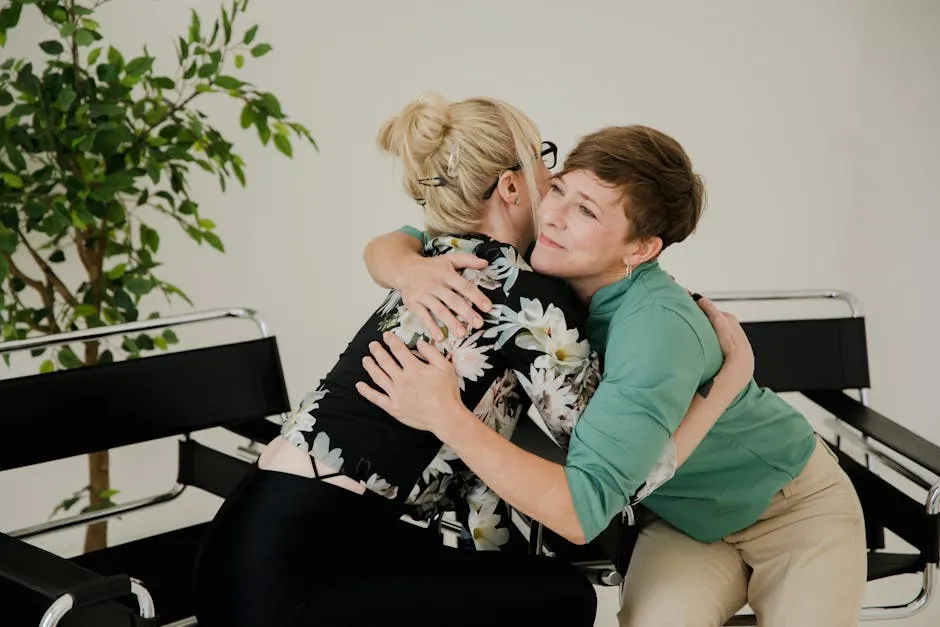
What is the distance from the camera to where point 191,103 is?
3189 mm

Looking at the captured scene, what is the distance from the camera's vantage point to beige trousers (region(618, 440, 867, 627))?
1765 millimetres

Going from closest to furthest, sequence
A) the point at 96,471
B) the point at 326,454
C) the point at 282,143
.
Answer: the point at 326,454 → the point at 282,143 → the point at 96,471

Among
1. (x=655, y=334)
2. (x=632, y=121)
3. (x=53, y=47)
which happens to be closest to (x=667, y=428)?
(x=655, y=334)

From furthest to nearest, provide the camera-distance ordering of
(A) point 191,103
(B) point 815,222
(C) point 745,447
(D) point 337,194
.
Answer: (B) point 815,222 < (D) point 337,194 < (A) point 191,103 < (C) point 745,447

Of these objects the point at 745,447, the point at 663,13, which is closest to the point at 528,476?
the point at 745,447

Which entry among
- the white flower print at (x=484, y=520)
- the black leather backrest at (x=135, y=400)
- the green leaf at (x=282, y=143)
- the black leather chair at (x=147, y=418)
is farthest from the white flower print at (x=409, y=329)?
the green leaf at (x=282, y=143)

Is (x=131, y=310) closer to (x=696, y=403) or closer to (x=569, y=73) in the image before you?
(x=696, y=403)

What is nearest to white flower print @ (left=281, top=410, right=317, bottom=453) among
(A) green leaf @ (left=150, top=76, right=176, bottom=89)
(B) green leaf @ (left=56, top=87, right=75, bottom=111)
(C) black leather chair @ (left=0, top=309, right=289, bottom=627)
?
Answer: (C) black leather chair @ (left=0, top=309, right=289, bottom=627)

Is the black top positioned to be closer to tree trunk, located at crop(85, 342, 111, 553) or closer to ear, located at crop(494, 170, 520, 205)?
ear, located at crop(494, 170, 520, 205)

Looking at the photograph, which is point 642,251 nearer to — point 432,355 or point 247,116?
point 432,355

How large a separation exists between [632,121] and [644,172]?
202cm

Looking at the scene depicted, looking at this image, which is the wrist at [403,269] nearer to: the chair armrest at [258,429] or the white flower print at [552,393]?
the white flower print at [552,393]

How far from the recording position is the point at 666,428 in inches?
60.0

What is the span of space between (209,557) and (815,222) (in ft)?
9.19
